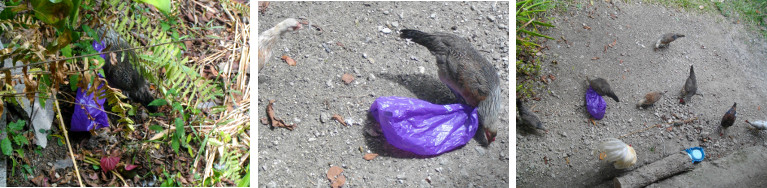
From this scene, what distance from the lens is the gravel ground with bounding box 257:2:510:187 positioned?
101 inches

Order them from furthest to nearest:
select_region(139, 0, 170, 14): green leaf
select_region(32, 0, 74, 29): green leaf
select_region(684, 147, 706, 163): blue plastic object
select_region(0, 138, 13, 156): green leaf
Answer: select_region(684, 147, 706, 163): blue plastic object, select_region(0, 138, 13, 156): green leaf, select_region(139, 0, 170, 14): green leaf, select_region(32, 0, 74, 29): green leaf

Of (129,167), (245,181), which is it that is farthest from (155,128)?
(245,181)

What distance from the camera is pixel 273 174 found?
2570mm

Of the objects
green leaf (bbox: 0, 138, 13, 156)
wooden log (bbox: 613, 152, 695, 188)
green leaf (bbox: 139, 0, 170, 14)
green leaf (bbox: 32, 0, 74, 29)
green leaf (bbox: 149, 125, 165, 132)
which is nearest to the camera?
green leaf (bbox: 32, 0, 74, 29)

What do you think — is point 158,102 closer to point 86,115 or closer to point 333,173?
point 86,115

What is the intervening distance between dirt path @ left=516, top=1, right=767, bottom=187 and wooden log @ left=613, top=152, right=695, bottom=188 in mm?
47

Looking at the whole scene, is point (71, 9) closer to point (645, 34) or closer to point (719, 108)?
point (645, 34)

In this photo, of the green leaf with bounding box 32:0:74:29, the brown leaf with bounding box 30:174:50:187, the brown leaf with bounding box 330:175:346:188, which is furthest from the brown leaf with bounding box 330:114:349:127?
the brown leaf with bounding box 30:174:50:187

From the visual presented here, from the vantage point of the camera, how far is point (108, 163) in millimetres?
2658

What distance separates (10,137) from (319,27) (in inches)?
61.8

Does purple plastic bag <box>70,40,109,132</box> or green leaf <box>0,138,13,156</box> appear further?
purple plastic bag <box>70,40,109,132</box>

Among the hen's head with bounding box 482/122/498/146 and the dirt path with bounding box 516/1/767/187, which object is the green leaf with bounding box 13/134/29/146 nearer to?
the hen's head with bounding box 482/122/498/146

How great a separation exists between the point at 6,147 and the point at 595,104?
10.7 ft

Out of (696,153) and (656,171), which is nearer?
(656,171)
